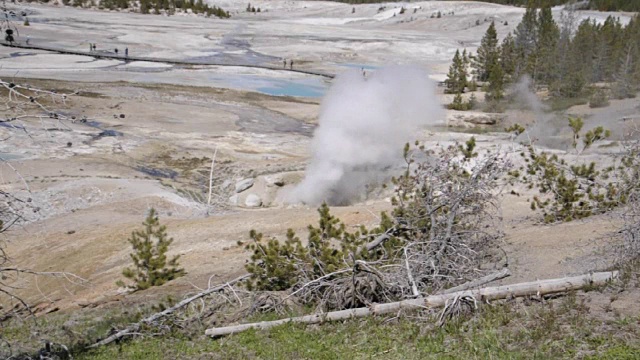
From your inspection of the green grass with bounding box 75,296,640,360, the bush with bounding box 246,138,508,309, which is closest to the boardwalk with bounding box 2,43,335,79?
the bush with bounding box 246,138,508,309

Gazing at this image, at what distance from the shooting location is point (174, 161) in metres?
18.5

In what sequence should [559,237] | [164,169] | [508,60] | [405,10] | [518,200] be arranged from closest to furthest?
1. [559,237]
2. [518,200]
3. [164,169]
4. [508,60]
5. [405,10]

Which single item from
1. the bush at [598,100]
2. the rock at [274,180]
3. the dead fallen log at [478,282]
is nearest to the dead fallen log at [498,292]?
the dead fallen log at [478,282]

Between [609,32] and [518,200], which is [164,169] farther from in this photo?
[609,32]

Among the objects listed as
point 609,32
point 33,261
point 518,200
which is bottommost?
point 33,261

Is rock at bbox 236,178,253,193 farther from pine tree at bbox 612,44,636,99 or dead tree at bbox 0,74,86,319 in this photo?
pine tree at bbox 612,44,636,99

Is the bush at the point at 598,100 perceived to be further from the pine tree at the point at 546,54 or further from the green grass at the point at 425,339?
the green grass at the point at 425,339

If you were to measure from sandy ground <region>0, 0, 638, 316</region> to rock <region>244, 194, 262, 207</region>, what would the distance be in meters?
0.28

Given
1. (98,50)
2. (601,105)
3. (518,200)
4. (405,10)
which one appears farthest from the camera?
(405,10)

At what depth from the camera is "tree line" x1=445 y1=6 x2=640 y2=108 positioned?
3250 cm

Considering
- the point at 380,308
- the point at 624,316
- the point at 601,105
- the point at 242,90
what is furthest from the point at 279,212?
the point at 601,105

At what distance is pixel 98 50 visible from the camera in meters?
40.7

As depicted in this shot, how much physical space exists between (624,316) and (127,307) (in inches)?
229

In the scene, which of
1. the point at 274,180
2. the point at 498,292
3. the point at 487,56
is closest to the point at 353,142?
the point at 274,180
